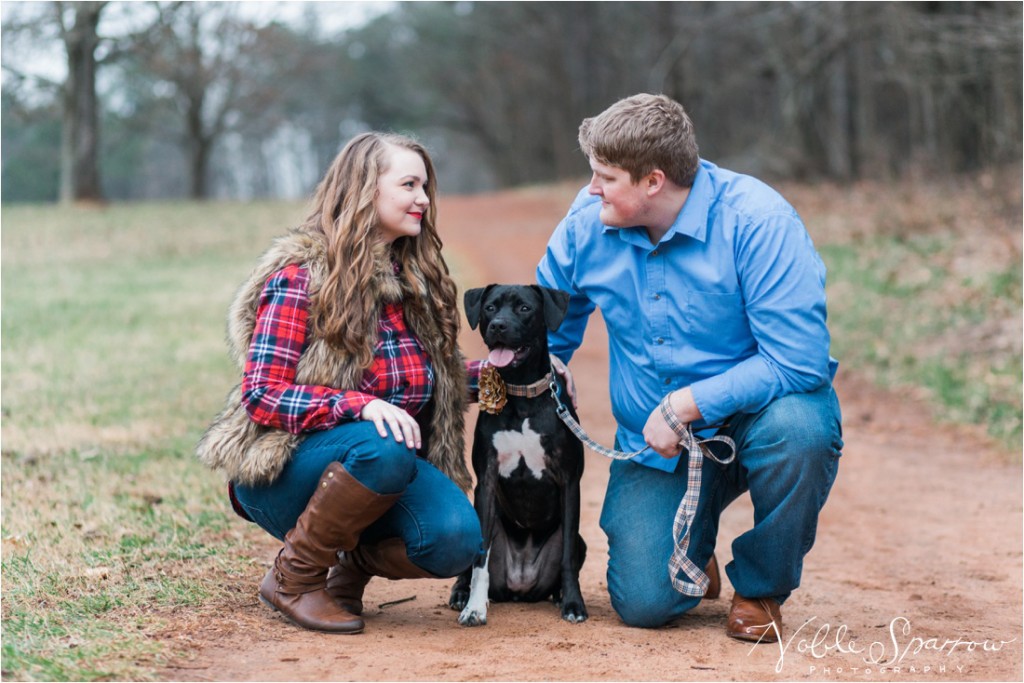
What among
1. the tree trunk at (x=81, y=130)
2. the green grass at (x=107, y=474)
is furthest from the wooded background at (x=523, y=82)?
the green grass at (x=107, y=474)

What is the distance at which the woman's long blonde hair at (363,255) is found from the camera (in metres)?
3.52

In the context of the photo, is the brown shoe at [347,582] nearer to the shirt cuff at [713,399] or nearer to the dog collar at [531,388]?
the dog collar at [531,388]

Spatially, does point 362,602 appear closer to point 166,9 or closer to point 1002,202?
point 1002,202

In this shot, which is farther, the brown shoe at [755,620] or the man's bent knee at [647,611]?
the man's bent knee at [647,611]

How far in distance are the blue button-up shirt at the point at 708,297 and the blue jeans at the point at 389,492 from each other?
825 mm

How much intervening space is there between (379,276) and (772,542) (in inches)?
63.1

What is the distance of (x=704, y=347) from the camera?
12.7 feet

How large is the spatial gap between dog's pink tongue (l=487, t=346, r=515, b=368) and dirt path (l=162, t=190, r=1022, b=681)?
2.98 feet

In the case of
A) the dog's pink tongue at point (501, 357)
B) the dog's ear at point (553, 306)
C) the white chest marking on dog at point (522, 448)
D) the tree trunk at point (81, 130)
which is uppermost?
the tree trunk at point (81, 130)

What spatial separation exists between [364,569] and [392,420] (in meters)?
0.69

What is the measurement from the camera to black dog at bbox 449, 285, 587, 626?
12.9ft

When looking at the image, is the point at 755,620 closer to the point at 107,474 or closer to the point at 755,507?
the point at 755,507

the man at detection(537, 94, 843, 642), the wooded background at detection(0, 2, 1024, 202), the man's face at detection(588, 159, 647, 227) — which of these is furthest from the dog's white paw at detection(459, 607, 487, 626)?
the wooded background at detection(0, 2, 1024, 202)

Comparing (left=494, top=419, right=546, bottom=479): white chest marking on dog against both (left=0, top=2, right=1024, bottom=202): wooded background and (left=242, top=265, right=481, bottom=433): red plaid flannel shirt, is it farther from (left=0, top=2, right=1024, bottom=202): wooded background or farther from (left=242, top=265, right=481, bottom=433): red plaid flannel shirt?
(left=0, top=2, right=1024, bottom=202): wooded background
